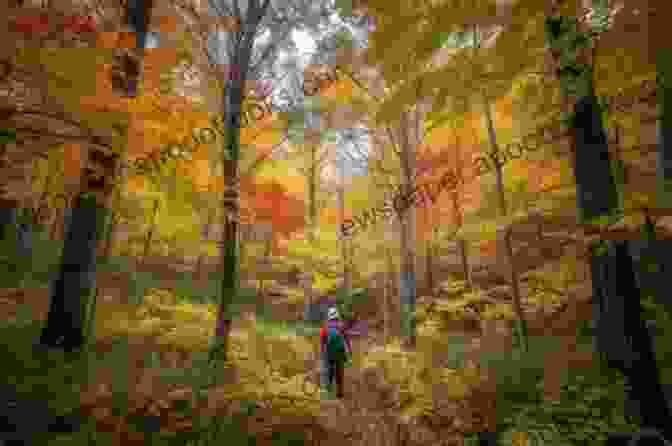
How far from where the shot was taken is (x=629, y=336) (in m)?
3.84

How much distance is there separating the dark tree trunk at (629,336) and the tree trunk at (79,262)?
737 cm

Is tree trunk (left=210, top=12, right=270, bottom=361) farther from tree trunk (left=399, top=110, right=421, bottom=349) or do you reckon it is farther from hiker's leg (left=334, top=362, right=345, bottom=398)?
tree trunk (left=399, top=110, right=421, bottom=349)

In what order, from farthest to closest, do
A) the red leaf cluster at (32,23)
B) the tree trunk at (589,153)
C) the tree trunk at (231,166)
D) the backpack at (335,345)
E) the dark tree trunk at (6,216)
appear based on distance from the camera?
the dark tree trunk at (6,216)
the backpack at (335,345)
the tree trunk at (231,166)
the tree trunk at (589,153)
the red leaf cluster at (32,23)

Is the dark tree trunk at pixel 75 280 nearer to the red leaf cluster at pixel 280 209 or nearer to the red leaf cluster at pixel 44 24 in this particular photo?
the red leaf cluster at pixel 44 24

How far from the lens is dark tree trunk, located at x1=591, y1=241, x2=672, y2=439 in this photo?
12.0 feet

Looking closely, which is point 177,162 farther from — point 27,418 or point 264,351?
point 264,351

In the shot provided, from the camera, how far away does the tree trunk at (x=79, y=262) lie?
5.20m

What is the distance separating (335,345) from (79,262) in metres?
4.93

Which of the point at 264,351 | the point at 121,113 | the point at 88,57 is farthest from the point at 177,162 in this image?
the point at 264,351

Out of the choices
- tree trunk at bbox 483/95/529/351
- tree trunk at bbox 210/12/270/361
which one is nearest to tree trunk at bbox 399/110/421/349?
tree trunk at bbox 483/95/529/351

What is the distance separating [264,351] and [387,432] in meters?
4.69

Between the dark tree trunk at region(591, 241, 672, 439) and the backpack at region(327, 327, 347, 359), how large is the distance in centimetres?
428

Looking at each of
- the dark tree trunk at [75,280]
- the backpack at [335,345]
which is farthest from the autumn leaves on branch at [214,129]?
the backpack at [335,345]

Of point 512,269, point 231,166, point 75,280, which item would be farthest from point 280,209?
point 512,269
